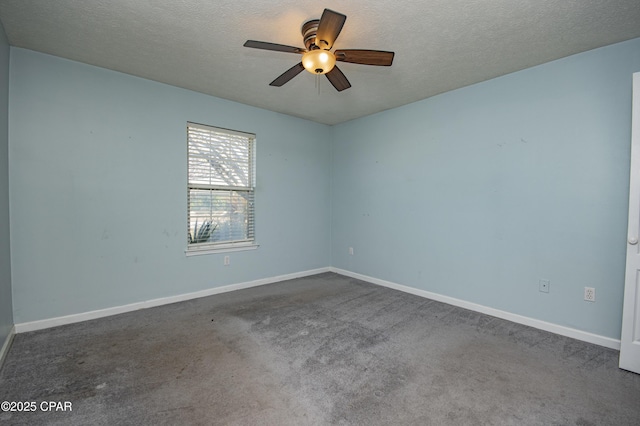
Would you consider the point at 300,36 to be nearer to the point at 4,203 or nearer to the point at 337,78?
the point at 337,78

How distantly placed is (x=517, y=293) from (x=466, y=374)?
1.36 meters

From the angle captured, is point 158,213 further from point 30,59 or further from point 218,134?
point 30,59

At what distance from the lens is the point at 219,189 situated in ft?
12.3

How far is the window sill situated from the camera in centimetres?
350

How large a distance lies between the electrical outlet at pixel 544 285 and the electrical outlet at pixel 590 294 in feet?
0.84

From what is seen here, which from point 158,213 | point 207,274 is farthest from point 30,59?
point 207,274

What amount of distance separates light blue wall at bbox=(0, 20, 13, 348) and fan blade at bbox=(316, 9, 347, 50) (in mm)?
2478

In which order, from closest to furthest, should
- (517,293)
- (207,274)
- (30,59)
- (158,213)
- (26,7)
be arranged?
1. (26,7)
2. (30,59)
3. (517,293)
4. (158,213)
5. (207,274)

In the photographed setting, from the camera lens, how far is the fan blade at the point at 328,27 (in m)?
1.65

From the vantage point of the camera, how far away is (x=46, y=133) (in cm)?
264

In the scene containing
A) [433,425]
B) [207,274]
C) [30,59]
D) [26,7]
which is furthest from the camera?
[207,274]

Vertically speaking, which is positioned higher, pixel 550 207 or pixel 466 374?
pixel 550 207

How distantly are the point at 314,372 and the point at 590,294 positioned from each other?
247cm

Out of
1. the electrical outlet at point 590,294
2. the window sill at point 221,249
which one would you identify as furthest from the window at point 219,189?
the electrical outlet at point 590,294
